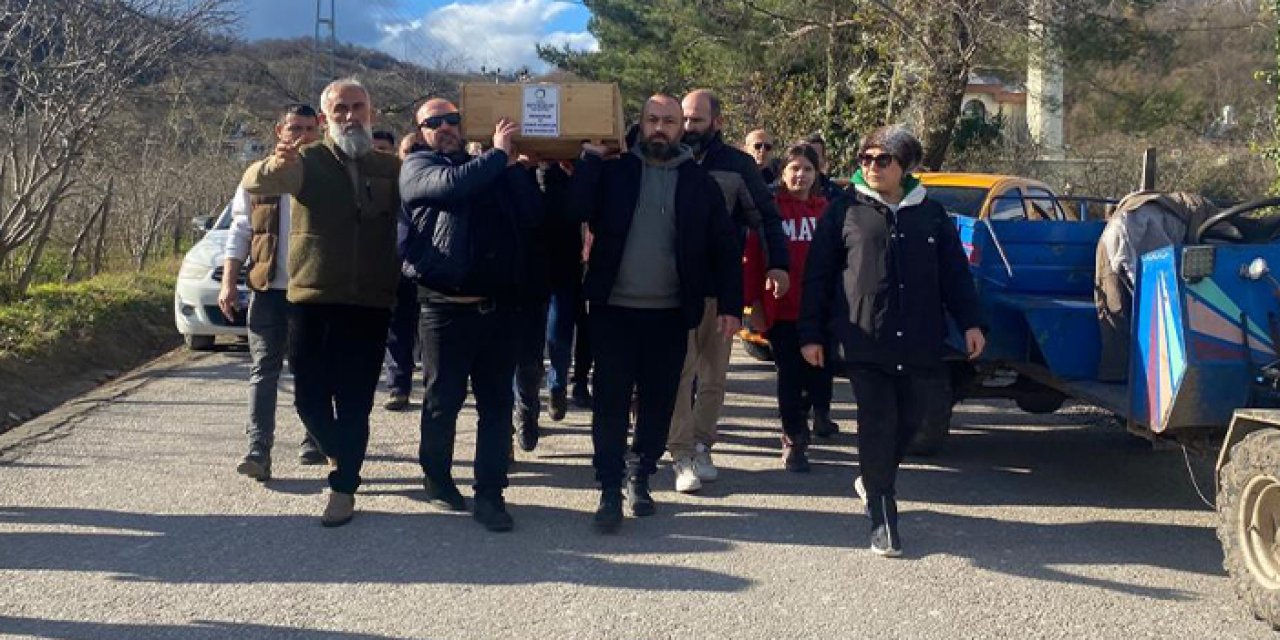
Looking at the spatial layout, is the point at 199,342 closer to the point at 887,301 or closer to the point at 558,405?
the point at 558,405

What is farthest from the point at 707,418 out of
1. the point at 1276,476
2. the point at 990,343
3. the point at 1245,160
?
the point at 1245,160

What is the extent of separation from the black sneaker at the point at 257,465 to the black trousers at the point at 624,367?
1821 mm

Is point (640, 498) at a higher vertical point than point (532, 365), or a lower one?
lower

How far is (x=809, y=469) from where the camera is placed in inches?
268

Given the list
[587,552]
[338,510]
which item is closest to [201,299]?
[338,510]

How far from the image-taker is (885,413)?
529cm

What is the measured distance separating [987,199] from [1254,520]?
18.6 feet

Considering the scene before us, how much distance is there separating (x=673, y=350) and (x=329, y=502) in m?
1.71

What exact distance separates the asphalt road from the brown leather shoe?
0.07m

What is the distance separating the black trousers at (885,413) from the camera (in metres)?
5.28

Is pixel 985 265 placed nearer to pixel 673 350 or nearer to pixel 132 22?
pixel 673 350

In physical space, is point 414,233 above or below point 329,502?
above

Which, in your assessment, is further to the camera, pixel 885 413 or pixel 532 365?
Answer: pixel 532 365

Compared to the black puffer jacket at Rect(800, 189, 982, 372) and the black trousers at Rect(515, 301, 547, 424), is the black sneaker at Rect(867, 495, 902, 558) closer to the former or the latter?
the black puffer jacket at Rect(800, 189, 982, 372)
